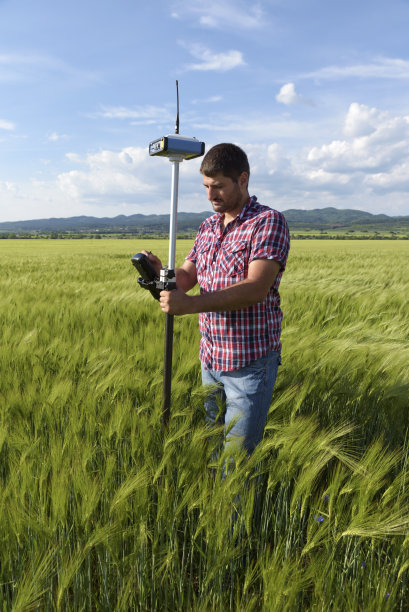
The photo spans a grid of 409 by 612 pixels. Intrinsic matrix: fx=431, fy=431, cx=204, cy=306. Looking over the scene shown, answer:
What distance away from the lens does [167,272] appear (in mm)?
1571

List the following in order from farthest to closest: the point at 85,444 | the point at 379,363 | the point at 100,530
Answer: the point at 379,363
the point at 85,444
the point at 100,530

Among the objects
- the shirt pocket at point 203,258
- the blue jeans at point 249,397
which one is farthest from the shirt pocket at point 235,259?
the blue jeans at point 249,397

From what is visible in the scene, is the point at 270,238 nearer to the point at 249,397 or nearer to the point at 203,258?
the point at 203,258

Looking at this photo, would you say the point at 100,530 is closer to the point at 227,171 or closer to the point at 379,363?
the point at 227,171

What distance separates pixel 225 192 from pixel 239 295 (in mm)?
426

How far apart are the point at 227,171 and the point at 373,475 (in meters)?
1.19

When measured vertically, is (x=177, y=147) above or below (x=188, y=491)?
above

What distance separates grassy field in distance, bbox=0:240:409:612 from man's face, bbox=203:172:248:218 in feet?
2.84

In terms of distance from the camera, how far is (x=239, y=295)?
61.4 inches

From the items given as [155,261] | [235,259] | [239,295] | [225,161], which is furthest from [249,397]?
[225,161]

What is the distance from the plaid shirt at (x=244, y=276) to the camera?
5.33 ft

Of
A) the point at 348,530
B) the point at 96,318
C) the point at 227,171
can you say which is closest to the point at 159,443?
the point at 348,530

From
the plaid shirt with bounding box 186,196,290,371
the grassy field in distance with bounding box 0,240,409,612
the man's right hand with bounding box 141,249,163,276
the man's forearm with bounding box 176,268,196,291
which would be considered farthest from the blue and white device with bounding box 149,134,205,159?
the grassy field in distance with bounding box 0,240,409,612

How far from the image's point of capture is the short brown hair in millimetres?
1626
